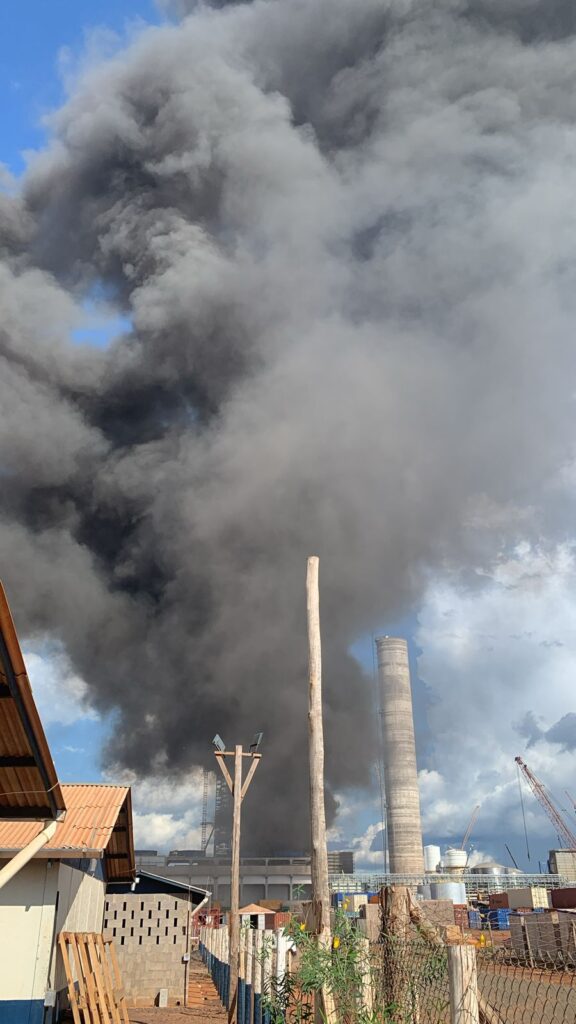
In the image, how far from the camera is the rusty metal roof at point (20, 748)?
17.9 ft

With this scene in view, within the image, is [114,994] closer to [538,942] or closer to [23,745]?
[23,745]

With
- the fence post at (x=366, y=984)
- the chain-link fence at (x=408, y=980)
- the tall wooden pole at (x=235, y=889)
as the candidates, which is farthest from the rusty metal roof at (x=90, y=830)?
the fence post at (x=366, y=984)

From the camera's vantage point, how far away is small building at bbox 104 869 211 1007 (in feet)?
70.6

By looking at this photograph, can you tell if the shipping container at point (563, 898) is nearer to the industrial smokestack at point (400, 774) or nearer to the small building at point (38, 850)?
the small building at point (38, 850)

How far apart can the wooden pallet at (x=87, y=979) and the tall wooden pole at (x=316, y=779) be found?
21.5ft

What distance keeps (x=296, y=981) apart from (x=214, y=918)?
54.1 metres

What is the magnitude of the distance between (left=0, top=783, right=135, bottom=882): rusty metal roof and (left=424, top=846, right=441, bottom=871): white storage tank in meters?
83.9

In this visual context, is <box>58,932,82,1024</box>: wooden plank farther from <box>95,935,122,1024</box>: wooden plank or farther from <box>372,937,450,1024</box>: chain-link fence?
<box>372,937,450,1024</box>: chain-link fence

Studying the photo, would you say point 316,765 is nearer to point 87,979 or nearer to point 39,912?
point 39,912

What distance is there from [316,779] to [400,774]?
85.3 meters

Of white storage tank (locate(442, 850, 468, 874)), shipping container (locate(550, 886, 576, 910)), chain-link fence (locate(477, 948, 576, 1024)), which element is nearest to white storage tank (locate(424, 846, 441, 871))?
white storage tank (locate(442, 850, 468, 874))

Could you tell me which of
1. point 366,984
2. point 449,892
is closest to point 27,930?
point 366,984

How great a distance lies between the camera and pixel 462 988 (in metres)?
3.71

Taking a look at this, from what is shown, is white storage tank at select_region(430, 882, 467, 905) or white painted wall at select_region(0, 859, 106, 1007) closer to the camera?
white painted wall at select_region(0, 859, 106, 1007)
